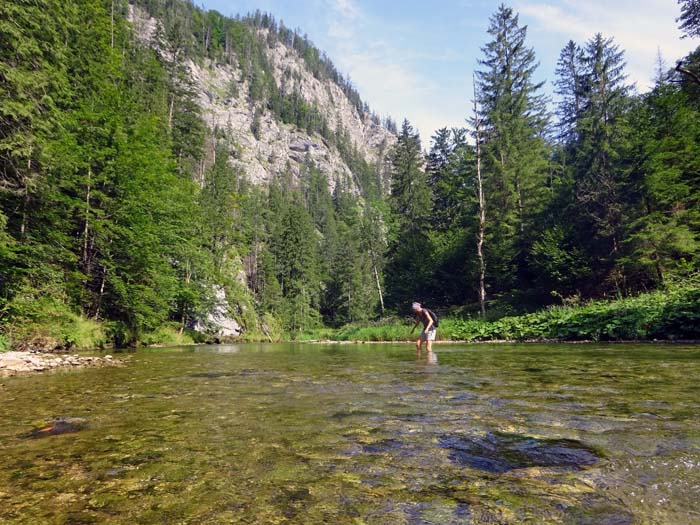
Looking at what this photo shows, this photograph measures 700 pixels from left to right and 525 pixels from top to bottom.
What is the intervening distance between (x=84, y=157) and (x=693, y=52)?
35.3 m

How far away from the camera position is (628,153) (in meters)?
24.5

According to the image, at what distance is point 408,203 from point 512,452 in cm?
5016

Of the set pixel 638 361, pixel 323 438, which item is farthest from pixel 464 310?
pixel 323 438

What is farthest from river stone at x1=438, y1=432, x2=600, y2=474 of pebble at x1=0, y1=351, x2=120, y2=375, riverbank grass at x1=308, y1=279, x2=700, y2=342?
riverbank grass at x1=308, y1=279, x2=700, y2=342

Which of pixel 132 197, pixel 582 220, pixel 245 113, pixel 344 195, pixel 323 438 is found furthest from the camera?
pixel 245 113

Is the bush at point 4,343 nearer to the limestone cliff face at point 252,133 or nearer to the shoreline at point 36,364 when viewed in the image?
the shoreline at point 36,364

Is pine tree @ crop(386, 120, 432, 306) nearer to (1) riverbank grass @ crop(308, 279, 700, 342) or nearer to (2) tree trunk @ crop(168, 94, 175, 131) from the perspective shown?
(1) riverbank grass @ crop(308, 279, 700, 342)

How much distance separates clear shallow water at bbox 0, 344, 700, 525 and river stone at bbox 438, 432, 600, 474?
0.8 inches

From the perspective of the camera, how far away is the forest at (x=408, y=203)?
48.5ft

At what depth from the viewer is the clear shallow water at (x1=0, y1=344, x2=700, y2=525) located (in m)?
2.30

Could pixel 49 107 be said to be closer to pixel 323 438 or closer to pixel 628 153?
pixel 323 438

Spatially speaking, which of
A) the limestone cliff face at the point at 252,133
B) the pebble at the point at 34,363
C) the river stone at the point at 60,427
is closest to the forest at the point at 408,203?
the pebble at the point at 34,363

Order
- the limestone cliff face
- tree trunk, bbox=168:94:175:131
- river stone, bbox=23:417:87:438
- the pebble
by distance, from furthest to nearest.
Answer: the limestone cliff face
tree trunk, bbox=168:94:175:131
the pebble
river stone, bbox=23:417:87:438

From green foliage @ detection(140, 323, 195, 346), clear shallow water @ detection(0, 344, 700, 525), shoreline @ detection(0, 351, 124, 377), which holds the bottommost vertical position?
green foliage @ detection(140, 323, 195, 346)
